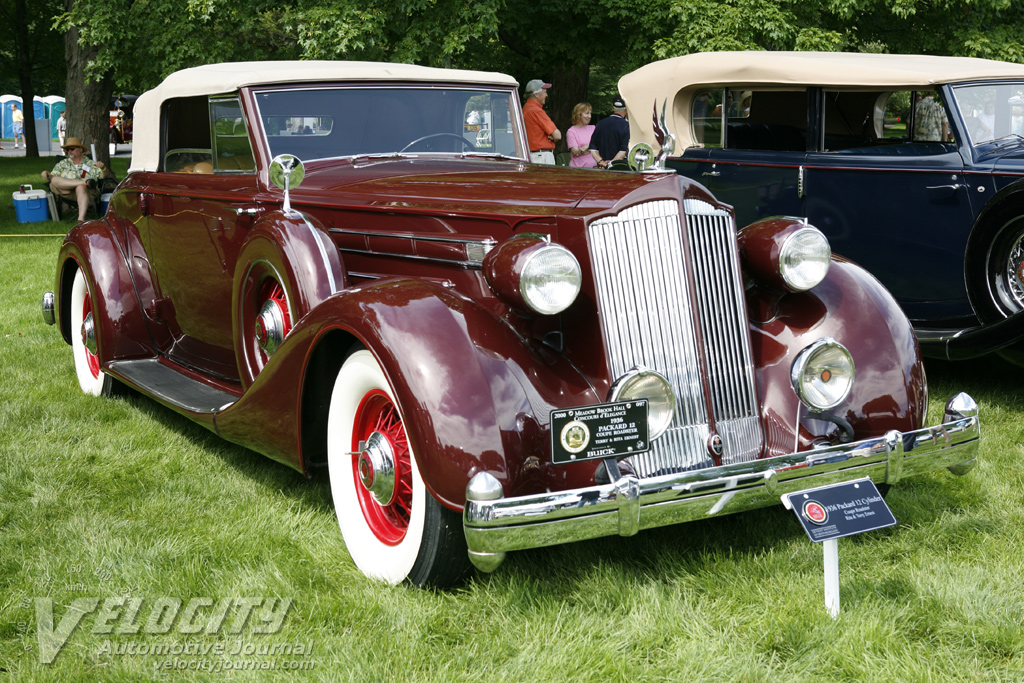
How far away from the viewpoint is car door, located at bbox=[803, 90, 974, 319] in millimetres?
5598

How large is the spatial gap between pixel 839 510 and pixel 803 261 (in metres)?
0.99

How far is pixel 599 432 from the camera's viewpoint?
2.71 meters

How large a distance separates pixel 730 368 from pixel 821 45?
→ 1038 cm

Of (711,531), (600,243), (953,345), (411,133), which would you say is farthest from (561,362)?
(953,345)

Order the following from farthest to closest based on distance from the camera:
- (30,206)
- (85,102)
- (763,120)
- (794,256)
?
(85,102), (30,206), (763,120), (794,256)

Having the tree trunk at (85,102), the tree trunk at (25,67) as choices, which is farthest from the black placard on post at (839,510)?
the tree trunk at (25,67)

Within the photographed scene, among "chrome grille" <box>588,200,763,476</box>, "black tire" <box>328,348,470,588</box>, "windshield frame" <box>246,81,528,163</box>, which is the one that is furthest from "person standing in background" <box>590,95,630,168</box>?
"black tire" <box>328,348,470,588</box>

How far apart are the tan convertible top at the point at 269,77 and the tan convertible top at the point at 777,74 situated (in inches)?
86.6

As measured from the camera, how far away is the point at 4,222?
13.5m

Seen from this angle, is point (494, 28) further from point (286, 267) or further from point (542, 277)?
point (542, 277)

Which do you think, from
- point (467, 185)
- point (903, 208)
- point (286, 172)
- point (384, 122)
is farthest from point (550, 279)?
point (903, 208)

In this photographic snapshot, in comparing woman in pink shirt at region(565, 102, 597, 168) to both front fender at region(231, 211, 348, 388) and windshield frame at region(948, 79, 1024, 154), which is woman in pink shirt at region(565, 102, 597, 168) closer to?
windshield frame at region(948, 79, 1024, 154)

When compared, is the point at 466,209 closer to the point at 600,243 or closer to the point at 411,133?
the point at 600,243

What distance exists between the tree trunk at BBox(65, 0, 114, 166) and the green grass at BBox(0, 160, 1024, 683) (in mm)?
12323
